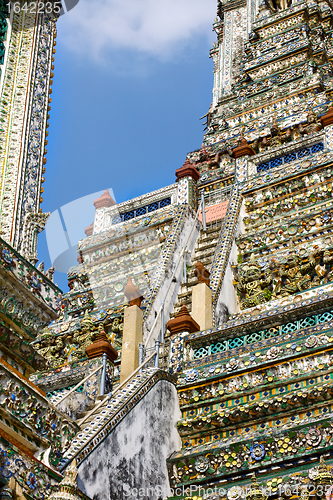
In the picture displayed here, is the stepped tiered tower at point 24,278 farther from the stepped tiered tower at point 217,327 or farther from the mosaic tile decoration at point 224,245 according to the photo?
the mosaic tile decoration at point 224,245

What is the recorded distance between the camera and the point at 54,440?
590 cm

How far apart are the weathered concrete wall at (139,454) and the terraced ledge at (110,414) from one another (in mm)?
67

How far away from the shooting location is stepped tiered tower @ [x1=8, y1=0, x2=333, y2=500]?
7.49 metres

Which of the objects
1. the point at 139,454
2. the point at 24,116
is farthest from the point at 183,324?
the point at 24,116

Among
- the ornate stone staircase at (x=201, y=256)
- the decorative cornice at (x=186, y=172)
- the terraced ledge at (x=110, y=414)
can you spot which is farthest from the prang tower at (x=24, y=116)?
the decorative cornice at (x=186, y=172)

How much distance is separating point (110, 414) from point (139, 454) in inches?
24.3

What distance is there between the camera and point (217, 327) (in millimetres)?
9031

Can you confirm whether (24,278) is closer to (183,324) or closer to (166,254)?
A: (183,324)

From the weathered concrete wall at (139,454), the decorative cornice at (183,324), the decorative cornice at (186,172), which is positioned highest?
the decorative cornice at (186,172)

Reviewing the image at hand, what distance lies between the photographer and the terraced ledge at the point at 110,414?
6559 millimetres

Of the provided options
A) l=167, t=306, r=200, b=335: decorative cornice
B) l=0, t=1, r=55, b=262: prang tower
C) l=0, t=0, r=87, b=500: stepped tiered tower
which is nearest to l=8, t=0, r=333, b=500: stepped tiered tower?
l=167, t=306, r=200, b=335: decorative cornice

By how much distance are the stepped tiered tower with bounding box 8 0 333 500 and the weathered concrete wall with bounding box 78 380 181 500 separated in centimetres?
2

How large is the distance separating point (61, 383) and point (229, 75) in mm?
18048

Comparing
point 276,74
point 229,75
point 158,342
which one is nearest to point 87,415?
point 158,342
